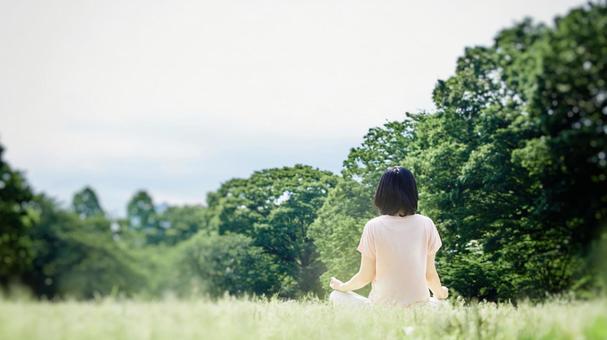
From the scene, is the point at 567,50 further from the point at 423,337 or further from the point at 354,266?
the point at 354,266

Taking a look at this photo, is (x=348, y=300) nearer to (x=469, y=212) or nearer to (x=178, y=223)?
(x=178, y=223)

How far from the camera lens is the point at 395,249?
7359mm

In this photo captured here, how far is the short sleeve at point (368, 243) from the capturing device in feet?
24.2

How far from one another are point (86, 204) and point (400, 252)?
161 inches

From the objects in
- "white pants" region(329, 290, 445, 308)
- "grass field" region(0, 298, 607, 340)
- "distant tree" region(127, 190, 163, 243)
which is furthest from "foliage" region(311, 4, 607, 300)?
"distant tree" region(127, 190, 163, 243)

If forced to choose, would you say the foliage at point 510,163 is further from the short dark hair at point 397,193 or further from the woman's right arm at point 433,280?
the short dark hair at point 397,193

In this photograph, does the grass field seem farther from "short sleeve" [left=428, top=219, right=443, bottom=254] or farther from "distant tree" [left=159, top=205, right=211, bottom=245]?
"short sleeve" [left=428, top=219, right=443, bottom=254]

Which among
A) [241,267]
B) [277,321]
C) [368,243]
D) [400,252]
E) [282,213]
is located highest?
[282,213]

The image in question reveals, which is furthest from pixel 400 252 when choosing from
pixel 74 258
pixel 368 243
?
pixel 74 258

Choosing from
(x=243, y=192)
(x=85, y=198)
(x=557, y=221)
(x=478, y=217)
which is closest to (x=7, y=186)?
(x=85, y=198)

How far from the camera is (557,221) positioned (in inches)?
270

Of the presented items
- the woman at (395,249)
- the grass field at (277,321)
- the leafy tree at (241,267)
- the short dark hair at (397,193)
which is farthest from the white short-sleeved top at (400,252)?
the leafy tree at (241,267)

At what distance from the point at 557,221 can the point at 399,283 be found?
6.73 feet

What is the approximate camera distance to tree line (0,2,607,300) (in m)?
4.47
